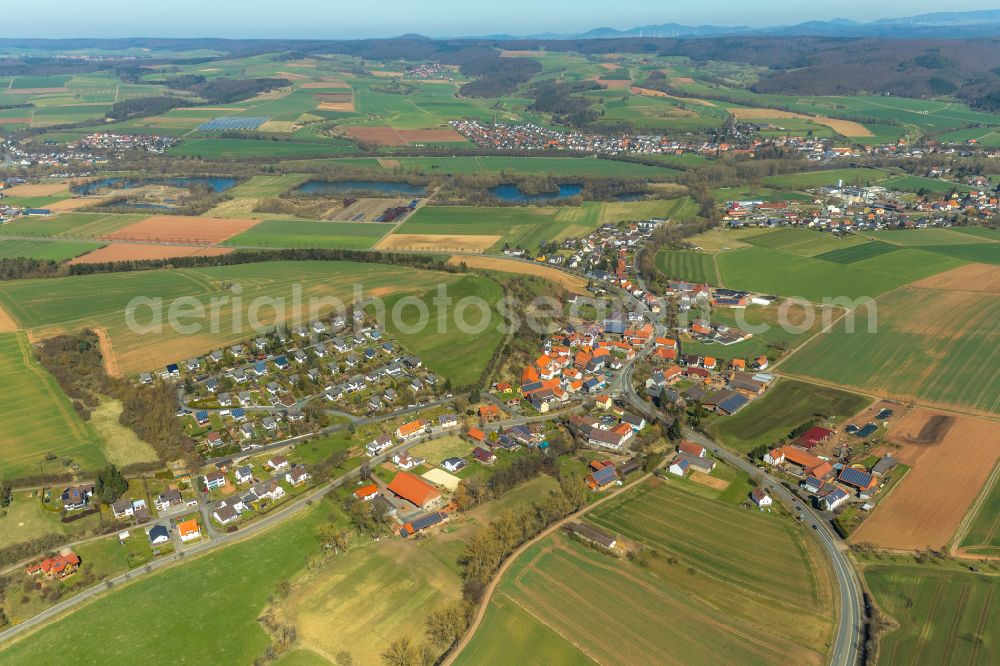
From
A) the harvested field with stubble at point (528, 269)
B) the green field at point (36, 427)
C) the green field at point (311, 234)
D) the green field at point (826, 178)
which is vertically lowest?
the harvested field with stubble at point (528, 269)

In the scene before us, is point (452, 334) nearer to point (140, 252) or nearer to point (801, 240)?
point (140, 252)

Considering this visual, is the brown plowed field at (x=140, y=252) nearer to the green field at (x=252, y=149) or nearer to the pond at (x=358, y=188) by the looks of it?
the pond at (x=358, y=188)

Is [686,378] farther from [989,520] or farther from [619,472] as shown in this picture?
[989,520]

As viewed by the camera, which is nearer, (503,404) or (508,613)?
(508,613)

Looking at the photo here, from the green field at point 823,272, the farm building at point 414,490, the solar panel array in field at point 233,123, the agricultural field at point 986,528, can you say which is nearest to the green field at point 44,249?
the farm building at point 414,490

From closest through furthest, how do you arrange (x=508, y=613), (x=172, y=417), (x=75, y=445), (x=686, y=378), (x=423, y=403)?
(x=508, y=613), (x=75, y=445), (x=172, y=417), (x=423, y=403), (x=686, y=378)

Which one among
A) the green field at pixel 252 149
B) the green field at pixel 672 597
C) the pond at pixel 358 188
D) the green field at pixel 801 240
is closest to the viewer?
the green field at pixel 672 597

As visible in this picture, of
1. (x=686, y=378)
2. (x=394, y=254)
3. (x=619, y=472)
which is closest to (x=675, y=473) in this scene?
(x=619, y=472)
